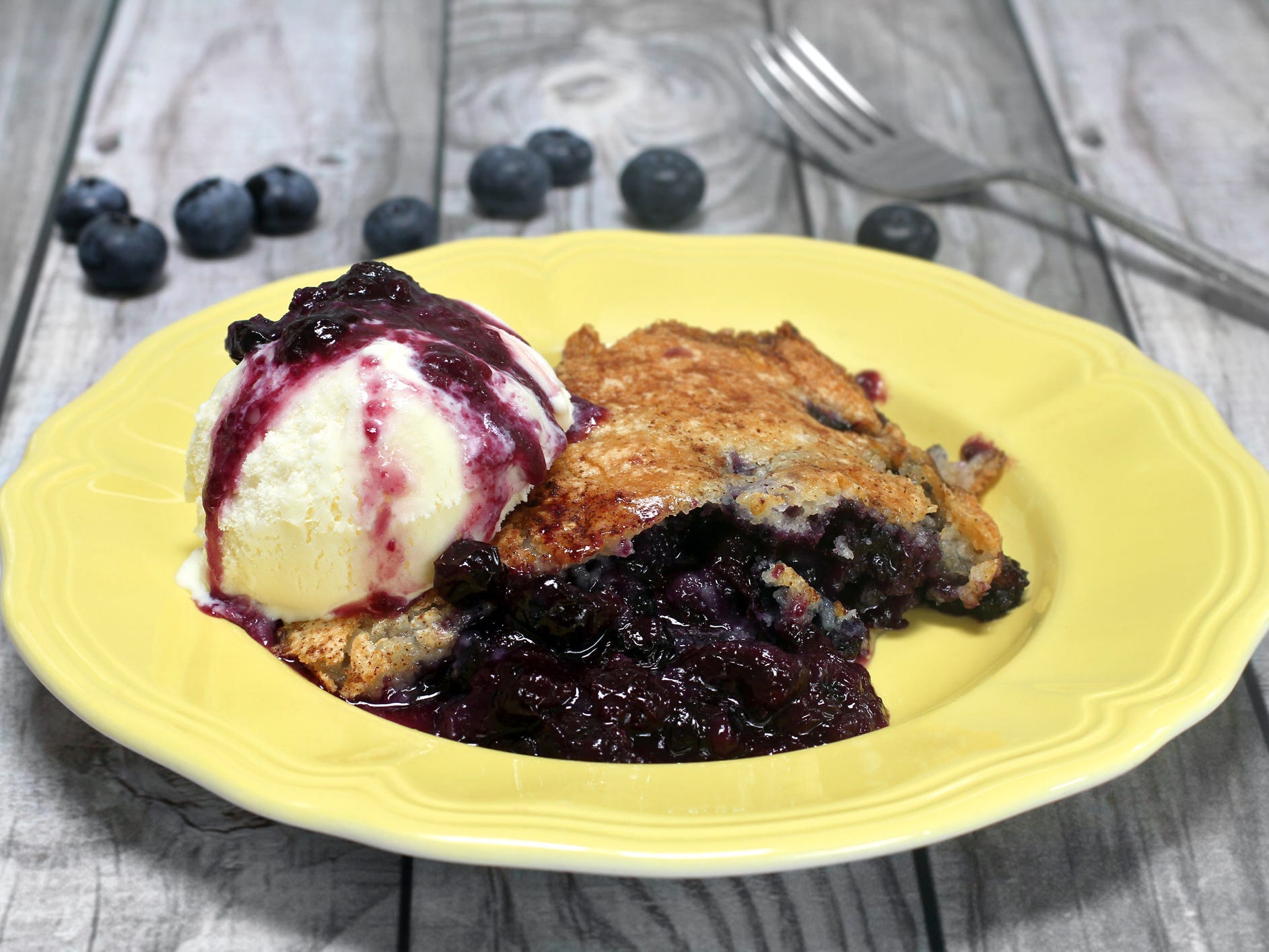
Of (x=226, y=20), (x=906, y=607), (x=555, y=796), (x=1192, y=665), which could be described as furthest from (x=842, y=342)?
(x=226, y=20)

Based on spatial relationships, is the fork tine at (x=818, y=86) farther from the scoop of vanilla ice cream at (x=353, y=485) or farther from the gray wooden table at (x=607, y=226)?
the scoop of vanilla ice cream at (x=353, y=485)

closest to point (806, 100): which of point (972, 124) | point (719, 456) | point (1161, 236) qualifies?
point (972, 124)

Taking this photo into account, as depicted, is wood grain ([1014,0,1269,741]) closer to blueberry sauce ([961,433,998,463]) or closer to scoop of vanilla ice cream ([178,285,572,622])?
blueberry sauce ([961,433,998,463])

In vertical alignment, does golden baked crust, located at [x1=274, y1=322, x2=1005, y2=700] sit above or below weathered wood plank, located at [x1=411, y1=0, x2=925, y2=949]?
above

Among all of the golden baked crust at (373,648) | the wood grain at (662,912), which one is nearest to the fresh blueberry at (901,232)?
the golden baked crust at (373,648)

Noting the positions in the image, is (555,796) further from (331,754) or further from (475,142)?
(475,142)

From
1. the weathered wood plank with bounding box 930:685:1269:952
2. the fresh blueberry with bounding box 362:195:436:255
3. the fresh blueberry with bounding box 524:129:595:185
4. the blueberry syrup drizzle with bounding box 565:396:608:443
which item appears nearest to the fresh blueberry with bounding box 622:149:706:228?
the fresh blueberry with bounding box 524:129:595:185

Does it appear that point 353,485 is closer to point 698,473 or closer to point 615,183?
point 698,473
